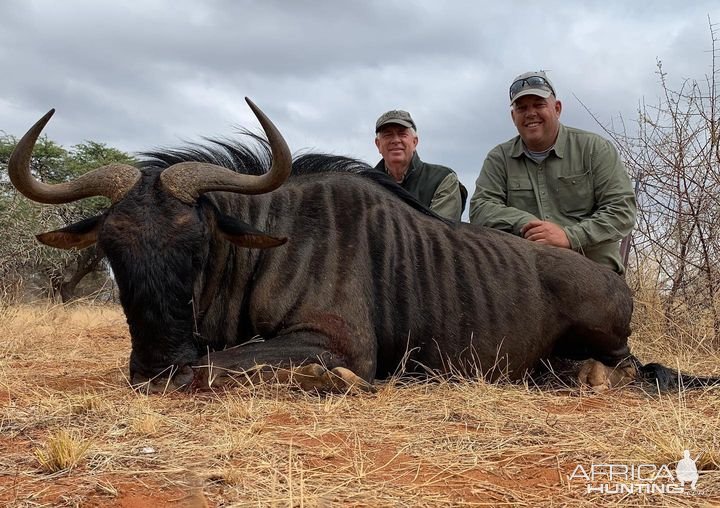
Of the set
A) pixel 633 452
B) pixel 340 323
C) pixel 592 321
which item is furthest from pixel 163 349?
pixel 592 321

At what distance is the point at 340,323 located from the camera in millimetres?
3682

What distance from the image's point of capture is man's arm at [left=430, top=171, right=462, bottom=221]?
21.0ft

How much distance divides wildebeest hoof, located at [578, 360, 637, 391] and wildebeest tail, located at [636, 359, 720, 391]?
0.08 m

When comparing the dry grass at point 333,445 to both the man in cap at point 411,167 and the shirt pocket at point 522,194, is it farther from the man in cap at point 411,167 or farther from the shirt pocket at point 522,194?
the man in cap at point 411,167

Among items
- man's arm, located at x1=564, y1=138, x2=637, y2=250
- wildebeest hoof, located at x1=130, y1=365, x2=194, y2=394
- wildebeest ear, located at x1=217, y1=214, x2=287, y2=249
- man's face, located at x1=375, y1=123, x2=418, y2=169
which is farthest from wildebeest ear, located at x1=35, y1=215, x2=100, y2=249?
man's face, located at x1=375, y1=123, x2=418, y2=169

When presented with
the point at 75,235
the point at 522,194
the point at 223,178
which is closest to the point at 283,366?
the point at 223,178

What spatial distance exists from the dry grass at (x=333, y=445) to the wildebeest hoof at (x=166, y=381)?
83mm

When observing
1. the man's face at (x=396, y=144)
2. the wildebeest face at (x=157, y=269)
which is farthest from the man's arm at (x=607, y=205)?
the wildebeest face at (x=157, y=269)

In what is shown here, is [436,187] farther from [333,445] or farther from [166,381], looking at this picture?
[333,445]

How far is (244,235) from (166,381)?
0.81 metres

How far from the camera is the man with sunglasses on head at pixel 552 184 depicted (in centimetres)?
502
